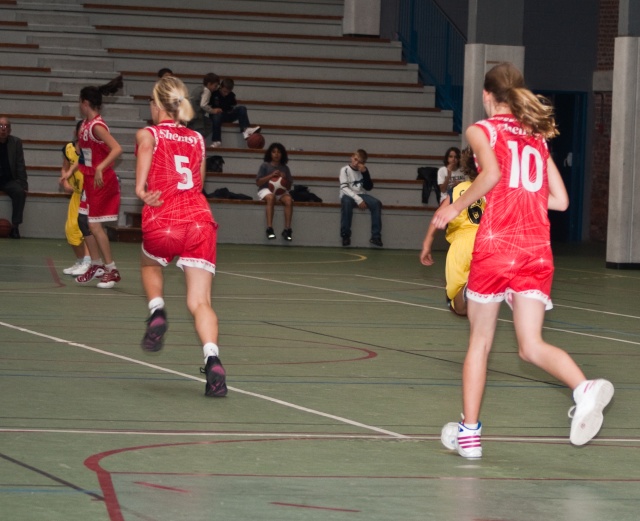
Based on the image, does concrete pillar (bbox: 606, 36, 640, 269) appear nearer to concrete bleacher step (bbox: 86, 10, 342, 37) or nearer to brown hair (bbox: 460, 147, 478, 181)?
concrete bleacher step (bbox: 86, 10, 342, 37)

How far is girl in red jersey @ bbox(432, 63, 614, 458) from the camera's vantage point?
626 centimetres

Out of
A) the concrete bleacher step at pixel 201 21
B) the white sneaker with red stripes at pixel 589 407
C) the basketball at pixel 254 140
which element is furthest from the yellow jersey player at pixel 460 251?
the concrete bleacher step at pixel 201 21

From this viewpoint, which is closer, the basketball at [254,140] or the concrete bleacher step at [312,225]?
the concrete bleacher step at [312,225]

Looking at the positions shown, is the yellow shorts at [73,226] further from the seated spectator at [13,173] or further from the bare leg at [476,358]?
the bare leg at [476,358]

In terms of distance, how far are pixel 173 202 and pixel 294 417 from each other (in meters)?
1.63

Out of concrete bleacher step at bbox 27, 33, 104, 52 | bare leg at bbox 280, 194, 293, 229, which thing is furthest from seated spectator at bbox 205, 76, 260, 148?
concrete bleacher step at bbox 27, 33, 104, 52

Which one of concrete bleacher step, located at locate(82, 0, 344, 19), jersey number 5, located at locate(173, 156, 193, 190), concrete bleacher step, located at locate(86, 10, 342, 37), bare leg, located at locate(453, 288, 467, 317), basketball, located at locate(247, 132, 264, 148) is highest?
concrete bleacher step, located at locate(82, 0, 344, 19)

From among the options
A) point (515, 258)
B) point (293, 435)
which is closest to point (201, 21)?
point (293, 435)

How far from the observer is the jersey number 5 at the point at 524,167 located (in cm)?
634

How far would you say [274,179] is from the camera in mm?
23469

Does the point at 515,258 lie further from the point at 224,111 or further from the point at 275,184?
the point at 224,111

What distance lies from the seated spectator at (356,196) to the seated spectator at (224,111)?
2.34m

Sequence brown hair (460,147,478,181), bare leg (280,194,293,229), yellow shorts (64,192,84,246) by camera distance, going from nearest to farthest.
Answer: brown hair (460,147,478,181) < yellow shorts (64,192,84,246) < bare leg (280,194,293,229)

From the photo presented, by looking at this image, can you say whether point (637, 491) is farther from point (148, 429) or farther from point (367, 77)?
point (367, 77)
